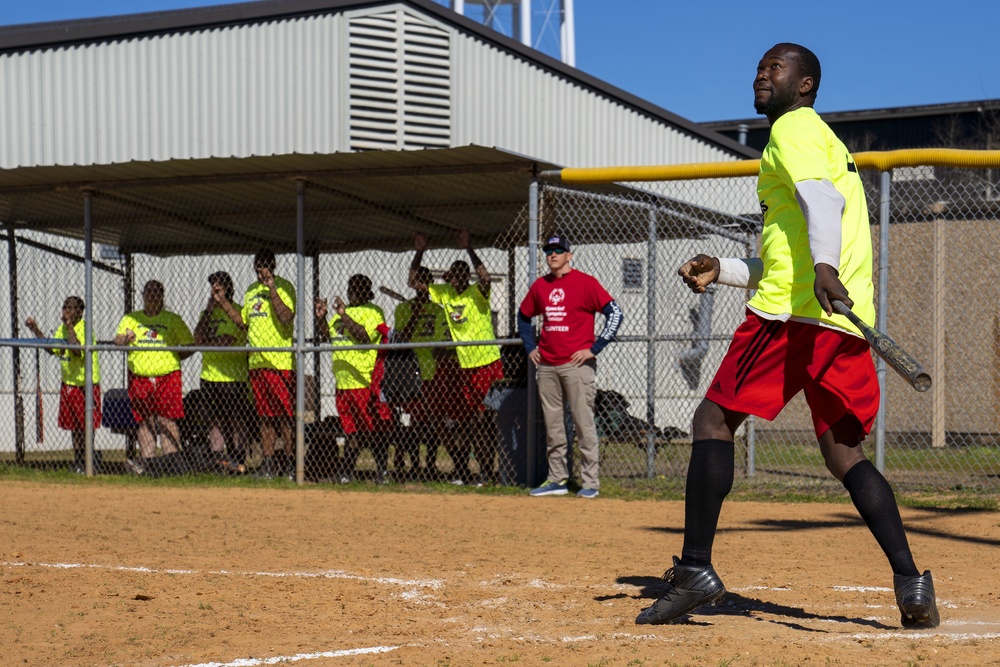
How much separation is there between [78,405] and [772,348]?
974 centimetres

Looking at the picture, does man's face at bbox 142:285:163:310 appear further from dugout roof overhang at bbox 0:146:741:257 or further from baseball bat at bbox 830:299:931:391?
baseball bat at bbox 830:299:931:391

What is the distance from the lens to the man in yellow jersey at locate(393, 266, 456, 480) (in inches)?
432

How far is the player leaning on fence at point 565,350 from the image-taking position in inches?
381

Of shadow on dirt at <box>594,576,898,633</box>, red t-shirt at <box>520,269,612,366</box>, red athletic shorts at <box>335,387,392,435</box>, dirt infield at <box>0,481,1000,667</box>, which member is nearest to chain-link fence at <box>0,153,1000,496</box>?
red athletic shorts at <box>335,387,392,435</box>

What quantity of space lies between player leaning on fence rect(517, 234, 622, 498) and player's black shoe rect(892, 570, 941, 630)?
546 cm

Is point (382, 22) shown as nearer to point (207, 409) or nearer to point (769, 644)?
point (207, 409)

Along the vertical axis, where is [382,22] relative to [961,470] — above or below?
above

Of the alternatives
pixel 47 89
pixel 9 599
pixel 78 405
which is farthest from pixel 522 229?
pixel 47 89

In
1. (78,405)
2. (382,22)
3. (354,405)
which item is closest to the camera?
(354,405)

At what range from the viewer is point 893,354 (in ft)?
12.2

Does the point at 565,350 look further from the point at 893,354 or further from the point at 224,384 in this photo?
the point at 893,354

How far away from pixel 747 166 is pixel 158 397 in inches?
246

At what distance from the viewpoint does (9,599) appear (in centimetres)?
511

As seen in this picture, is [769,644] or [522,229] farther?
[522,229]
